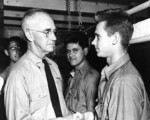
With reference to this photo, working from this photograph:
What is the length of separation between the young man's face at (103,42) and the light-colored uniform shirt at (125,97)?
0.21 meters

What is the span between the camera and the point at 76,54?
11.9 ft

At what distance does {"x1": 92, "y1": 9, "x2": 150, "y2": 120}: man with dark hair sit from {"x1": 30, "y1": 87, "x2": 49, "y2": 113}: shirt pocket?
22.8 inches

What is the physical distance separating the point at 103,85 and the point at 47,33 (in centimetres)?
83

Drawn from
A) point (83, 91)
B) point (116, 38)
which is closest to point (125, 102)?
point (116, 38)

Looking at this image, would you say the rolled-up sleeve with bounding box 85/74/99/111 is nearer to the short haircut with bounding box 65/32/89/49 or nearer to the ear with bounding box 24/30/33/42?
the short haircut with bounding box 65/32/89/49

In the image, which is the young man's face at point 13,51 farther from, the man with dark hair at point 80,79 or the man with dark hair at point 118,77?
the man with dark hair at point 118,77

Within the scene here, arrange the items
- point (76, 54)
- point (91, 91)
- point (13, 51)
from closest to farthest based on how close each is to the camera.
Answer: point (91, 91) → point (76, 54) → point (13, 51)

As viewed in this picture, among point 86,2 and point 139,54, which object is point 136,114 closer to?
point 139,54

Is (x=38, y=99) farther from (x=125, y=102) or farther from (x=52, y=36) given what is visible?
(x=125, y=102)

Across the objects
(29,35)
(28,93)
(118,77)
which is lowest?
(28,93)

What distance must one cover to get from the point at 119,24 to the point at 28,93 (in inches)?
43.7

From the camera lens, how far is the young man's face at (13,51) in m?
4.26

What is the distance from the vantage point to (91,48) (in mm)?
3939

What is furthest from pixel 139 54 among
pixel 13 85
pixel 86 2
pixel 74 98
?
pixel 86 2
